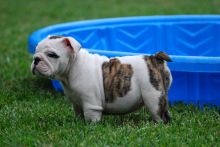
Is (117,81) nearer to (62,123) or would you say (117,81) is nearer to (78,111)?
(78,111)

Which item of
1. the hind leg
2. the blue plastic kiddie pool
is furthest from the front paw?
the blue plastic kiddie pool

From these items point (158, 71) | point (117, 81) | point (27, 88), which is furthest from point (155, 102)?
point (27, 88)

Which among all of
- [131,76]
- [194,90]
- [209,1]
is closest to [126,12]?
[209,1]

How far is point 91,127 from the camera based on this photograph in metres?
4.47

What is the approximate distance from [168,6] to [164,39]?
5.13 meters

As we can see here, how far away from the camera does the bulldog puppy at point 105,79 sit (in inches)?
176

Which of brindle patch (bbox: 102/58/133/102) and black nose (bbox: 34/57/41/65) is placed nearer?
black nose (bbox: 34/57/41/65)

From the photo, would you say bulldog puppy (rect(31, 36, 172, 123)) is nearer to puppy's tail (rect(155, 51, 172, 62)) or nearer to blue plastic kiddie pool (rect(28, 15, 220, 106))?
puppy's tail (rect(155, 51, 172, 62))

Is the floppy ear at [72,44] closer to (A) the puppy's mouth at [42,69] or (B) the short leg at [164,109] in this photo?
(A) the puppy's mouth at [42,69]

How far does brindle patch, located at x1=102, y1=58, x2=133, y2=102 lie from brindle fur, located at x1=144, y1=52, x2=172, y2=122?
18cm

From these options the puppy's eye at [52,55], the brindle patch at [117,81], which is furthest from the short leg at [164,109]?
the puppy's eye at [52,55]

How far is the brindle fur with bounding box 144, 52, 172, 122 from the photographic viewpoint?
14.8 ft

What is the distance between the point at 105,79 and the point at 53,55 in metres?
0.50

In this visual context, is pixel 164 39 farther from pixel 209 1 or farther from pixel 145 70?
pixel 209 1
